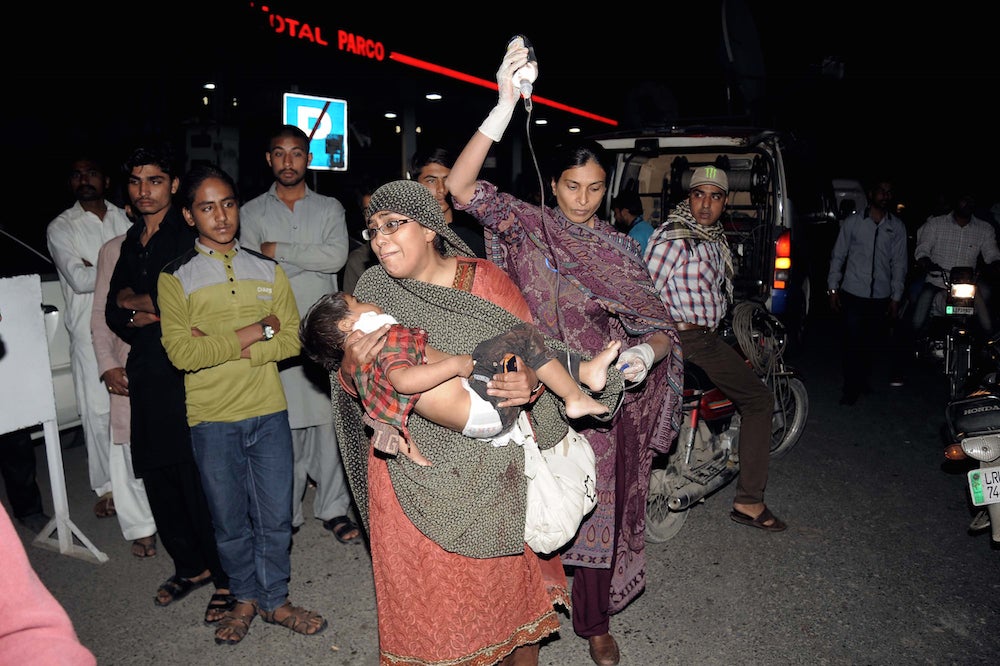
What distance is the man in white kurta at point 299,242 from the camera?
3.78 metres

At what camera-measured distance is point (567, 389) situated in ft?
6.64

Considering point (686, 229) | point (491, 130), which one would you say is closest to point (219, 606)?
point (491, 130)

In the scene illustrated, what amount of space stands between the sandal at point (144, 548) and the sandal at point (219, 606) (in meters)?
0.82

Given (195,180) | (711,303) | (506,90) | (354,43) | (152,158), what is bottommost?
(711,303)

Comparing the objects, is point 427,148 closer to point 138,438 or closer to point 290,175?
point 290,175

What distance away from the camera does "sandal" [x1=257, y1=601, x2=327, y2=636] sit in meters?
3.18

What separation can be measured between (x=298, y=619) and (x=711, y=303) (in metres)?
2.59

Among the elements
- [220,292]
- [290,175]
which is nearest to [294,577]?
[220,292]

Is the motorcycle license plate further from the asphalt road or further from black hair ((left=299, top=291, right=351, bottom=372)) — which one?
black hair ((left=299, top=291, right=351, bottom=372))

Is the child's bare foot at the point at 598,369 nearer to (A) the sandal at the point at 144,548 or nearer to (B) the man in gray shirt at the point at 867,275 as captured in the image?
(A) the sandal at the point at 144,548

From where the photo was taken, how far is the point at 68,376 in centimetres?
488

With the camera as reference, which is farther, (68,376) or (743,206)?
(743,206)

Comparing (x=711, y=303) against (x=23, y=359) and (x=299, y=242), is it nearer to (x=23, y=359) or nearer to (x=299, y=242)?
(x=299, y=242)

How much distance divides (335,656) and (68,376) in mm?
3167
